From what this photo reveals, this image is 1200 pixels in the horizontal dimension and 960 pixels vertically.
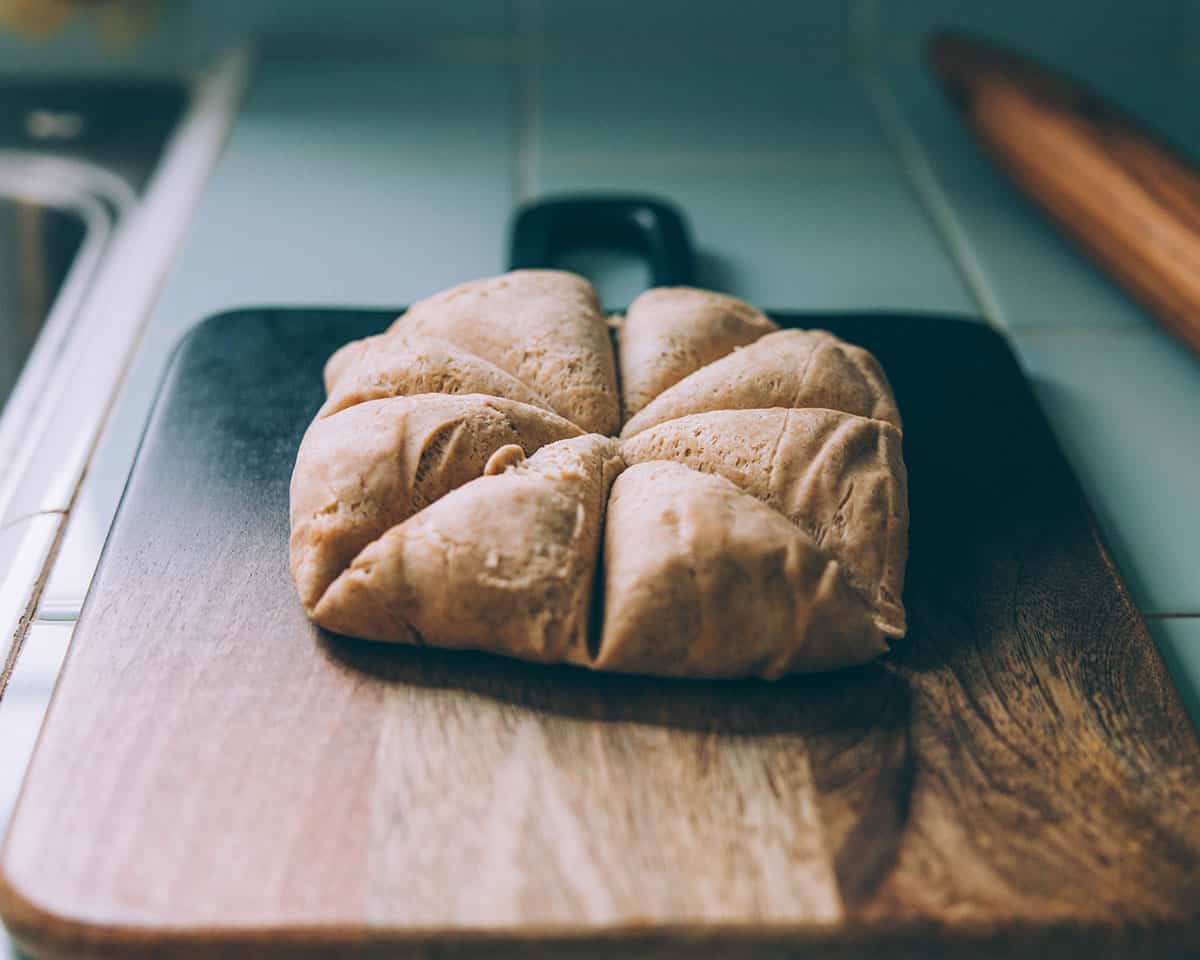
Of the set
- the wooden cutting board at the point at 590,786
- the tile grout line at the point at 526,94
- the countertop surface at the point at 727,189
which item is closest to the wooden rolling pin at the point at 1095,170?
the countertop surface at the point at 727,189

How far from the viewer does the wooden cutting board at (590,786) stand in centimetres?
60

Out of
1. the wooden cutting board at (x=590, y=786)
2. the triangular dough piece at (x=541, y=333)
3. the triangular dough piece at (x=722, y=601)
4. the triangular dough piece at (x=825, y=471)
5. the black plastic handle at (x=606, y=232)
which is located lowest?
the wooden cutting board at (x=590, y=786)

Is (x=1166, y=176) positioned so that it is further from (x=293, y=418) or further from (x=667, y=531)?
(x=293, y=418)

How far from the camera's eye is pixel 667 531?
2.40ft

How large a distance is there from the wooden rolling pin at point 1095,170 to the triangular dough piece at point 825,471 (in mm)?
507

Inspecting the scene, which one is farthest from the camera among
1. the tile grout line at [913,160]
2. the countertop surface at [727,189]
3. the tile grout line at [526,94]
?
the tile grout line at [526,94]

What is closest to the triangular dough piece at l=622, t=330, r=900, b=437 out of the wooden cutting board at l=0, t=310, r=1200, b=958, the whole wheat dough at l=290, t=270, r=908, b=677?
the whole wheat dough at l=290, t=270, r=908, b=677

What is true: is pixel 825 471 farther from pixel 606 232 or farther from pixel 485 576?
pixel 606 232

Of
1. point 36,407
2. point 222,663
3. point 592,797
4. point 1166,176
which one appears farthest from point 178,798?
point 1166,176

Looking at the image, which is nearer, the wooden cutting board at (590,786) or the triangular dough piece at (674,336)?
the wooden cutting board at (590,786)

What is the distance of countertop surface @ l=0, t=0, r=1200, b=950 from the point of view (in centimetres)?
103

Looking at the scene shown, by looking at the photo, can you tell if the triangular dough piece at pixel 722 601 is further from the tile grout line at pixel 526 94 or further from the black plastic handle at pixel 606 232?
the tile grout line at pixel 526 94

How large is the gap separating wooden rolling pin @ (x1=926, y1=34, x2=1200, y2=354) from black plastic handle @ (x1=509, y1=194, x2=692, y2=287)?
468 millimetres

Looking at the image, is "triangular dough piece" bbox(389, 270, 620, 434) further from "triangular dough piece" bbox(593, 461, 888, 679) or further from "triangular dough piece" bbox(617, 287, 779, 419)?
"triangular dough piece" bbox(593, 461, 888, 679)
